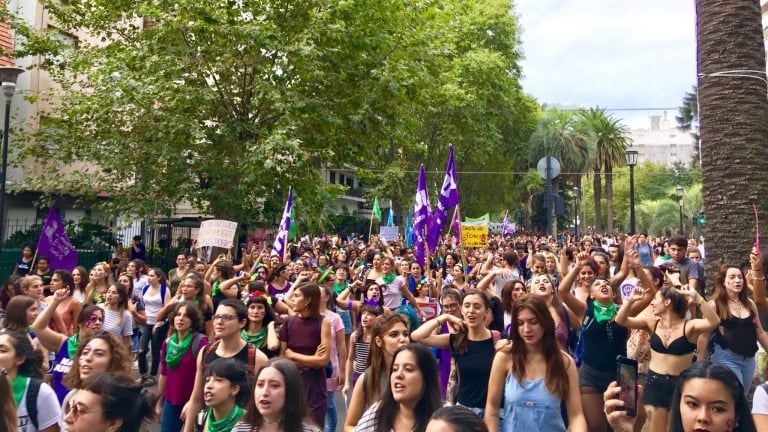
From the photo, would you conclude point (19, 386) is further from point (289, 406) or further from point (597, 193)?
point (597, 193)

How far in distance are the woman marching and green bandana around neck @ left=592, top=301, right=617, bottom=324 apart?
85.1 inches

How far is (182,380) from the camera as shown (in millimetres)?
5379

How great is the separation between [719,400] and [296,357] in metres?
3.62

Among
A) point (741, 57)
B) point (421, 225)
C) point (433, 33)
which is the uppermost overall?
point (433, 33)

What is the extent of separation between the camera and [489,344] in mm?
4754

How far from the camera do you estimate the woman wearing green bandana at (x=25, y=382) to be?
390 centimetres

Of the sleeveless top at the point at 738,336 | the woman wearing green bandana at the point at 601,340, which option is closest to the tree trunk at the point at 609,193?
the woman wearing green bandana at the point at 601,340

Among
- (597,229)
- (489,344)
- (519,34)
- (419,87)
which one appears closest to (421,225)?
(419,87)

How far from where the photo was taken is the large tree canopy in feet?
50.2

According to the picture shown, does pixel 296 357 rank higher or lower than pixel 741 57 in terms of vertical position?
lower

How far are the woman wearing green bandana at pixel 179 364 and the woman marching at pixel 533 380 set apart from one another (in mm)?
2626

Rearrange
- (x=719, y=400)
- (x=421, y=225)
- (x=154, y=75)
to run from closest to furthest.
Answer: (x=719, y=400) → (x=421, y=225) → (x=154, y=75)

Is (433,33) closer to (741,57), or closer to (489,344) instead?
(741,57)

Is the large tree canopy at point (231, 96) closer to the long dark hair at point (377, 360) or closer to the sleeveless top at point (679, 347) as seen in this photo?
the long dark hair at point (377, 360)
